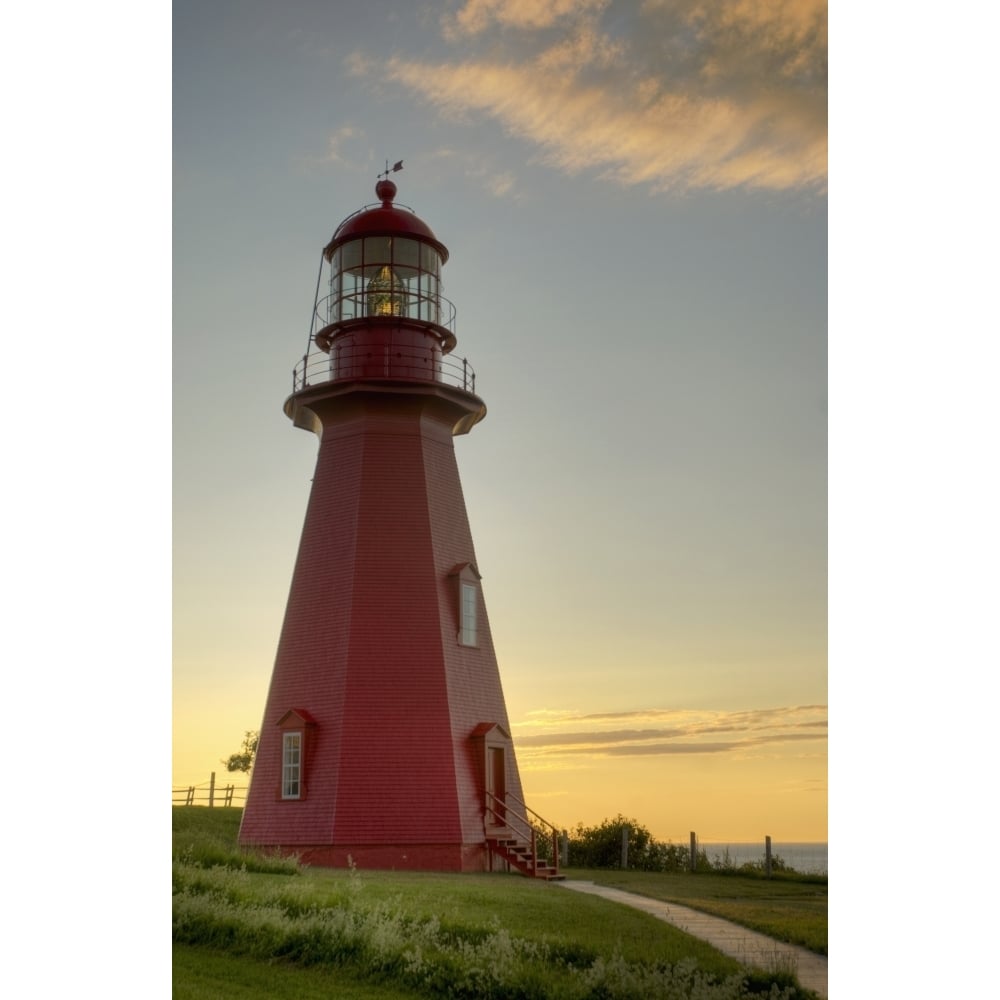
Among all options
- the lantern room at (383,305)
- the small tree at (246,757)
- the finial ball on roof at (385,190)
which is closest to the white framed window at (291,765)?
the small tree at (246,757)

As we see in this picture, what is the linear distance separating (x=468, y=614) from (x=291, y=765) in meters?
2.59

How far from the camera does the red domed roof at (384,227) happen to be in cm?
1406

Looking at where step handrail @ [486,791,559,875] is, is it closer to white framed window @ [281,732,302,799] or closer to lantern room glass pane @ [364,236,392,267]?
white framed window @ [281,732,302,799]

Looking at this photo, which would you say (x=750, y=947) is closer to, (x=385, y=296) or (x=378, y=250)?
(x=385, y=296)

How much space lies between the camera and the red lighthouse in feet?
43.4

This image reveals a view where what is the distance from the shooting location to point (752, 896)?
9961 millimetres

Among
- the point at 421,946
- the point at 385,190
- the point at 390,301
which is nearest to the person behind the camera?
the point at 421,946

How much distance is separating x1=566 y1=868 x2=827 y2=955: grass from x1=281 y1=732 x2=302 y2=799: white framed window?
318cm

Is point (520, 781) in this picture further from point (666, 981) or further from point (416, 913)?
point (666, 981)

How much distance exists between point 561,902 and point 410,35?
7176 mm

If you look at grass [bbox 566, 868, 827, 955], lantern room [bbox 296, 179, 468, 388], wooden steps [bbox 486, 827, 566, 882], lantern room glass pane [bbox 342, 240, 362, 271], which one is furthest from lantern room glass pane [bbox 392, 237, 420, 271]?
grass [bbox 566, 868, 827, 955]

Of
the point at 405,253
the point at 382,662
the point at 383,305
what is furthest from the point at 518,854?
the point at 405,253
